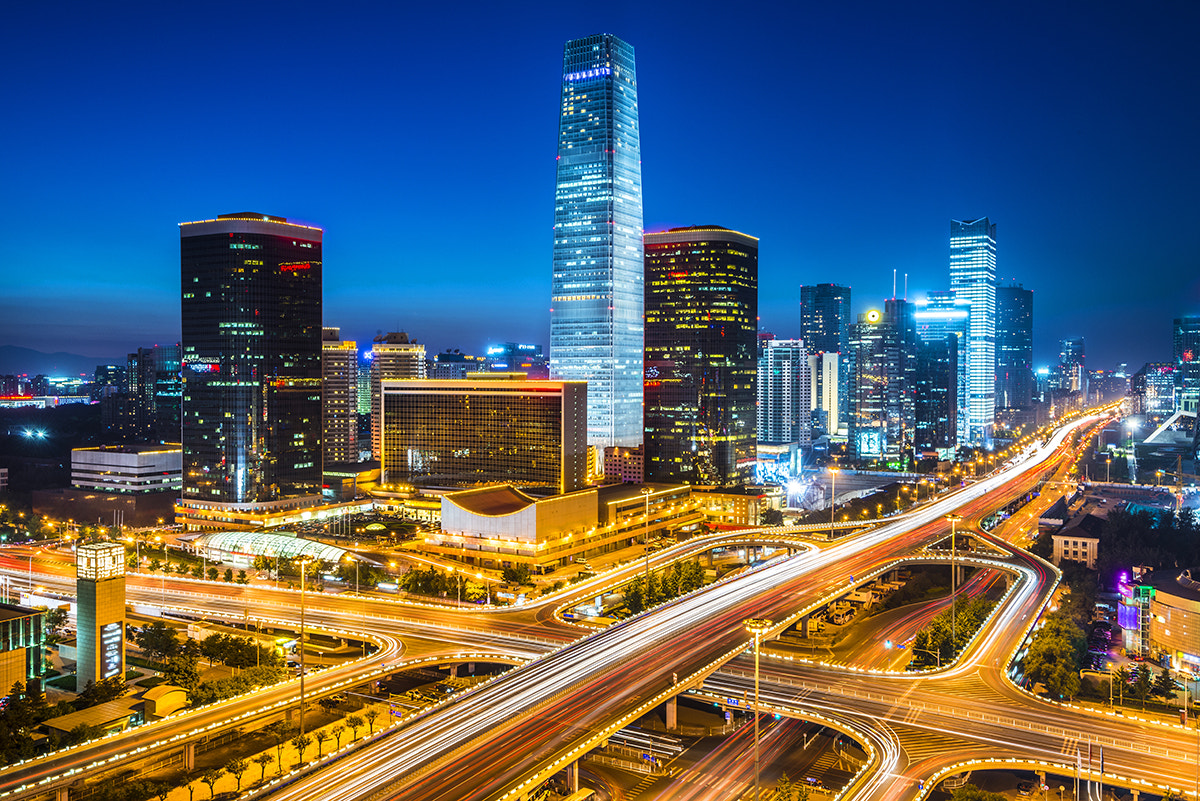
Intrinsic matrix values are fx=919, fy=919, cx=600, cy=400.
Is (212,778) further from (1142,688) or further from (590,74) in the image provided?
(590,74)

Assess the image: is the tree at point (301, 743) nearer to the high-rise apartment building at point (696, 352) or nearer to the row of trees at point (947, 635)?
the row of trees at point (947, 635)

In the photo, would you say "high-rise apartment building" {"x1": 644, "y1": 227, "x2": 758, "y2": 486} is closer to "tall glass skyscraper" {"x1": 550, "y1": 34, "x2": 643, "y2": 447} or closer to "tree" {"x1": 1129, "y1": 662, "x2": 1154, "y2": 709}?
"tall glass skyscraper" {"x1": 550, "y1": 34, "x2": 643, "y2": 447}

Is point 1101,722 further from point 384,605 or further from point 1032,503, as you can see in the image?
point 1032,503

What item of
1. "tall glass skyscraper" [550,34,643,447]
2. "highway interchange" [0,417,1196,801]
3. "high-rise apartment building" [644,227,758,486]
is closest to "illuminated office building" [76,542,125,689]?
"highway interchange" [0,417,1196,801]

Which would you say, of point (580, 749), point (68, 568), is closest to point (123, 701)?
point (580, 749)

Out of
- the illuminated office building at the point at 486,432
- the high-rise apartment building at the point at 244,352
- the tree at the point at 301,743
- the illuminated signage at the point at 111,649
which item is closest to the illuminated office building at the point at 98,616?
the illuminated signage at the point at 111,649

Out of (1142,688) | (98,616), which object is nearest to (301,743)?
(98,616)
